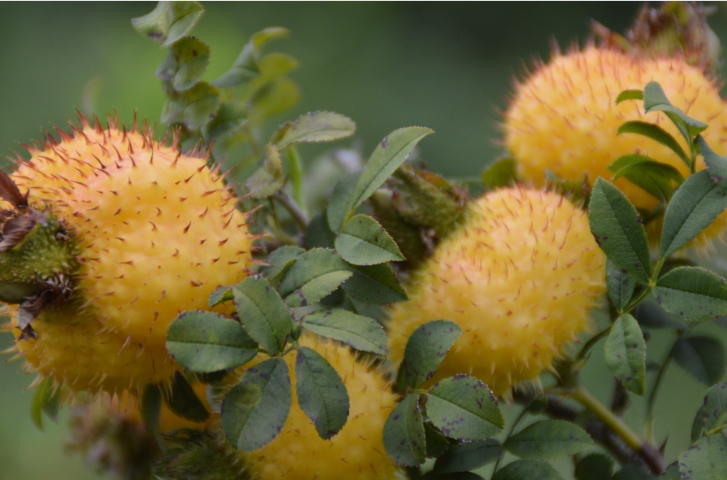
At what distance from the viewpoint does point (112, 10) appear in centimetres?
313

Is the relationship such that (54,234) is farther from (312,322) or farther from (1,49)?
(1,49)

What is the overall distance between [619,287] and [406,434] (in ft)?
0.86

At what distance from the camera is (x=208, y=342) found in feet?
1.80

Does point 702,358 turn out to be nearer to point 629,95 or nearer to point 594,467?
point 594,467

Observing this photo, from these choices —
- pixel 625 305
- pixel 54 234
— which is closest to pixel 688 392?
pixel 625 305

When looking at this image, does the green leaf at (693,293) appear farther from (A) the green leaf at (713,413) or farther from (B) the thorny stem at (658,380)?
(B) the thorny stem at (658,380)

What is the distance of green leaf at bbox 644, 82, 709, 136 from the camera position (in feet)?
2.07

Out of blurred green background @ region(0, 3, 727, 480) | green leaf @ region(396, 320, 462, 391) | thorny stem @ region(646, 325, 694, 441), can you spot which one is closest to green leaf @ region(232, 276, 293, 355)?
green leaf @ region(396, 320, 462, 391)

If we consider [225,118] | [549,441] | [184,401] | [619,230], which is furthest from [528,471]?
[225,118]

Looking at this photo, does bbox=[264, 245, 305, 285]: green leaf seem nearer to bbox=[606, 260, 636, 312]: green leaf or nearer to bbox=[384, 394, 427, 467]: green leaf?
bbox=[384, 394, 427, 467]: green leaf

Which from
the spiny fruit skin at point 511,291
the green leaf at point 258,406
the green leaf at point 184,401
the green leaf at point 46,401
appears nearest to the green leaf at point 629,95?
the spiny fruit skin at point 511,291

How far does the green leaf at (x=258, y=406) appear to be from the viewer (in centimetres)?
54

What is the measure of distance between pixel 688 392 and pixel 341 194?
1.57 m

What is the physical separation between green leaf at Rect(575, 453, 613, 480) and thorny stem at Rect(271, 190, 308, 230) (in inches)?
16.8
